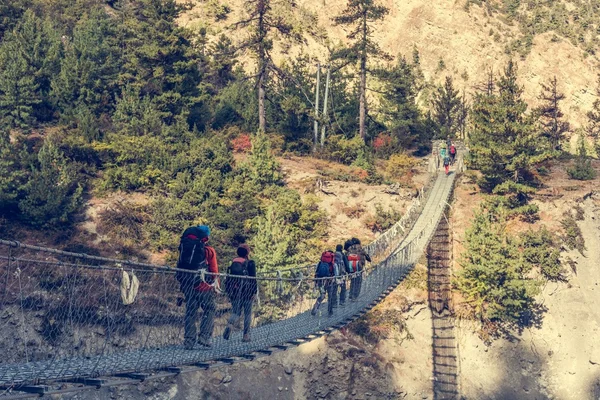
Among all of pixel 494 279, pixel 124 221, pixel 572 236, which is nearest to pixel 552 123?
pixel 572 236

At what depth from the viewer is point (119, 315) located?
22.2 m

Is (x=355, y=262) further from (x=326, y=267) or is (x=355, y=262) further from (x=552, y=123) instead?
(x=552, y=123)

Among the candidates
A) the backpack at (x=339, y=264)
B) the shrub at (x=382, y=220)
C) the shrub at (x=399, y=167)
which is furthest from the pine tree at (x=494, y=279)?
the backpack at (x=339, y=264)

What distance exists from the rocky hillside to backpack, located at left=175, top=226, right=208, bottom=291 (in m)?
47.8

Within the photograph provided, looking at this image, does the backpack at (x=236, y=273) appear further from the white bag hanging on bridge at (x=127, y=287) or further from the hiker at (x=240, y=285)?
the white bag hanging on bridge at (x=127, y=287)

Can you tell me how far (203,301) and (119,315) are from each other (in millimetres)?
12177

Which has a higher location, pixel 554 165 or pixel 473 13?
pixel 473 13

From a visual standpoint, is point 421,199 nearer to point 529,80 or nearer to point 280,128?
point 280,128

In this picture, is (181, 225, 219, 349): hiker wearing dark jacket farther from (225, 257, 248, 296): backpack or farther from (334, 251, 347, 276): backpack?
(334, 251, 347, 276): backpack

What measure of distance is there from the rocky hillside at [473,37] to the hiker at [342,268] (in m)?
42.7

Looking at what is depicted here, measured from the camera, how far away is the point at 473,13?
63750mm

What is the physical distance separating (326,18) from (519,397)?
4123cm

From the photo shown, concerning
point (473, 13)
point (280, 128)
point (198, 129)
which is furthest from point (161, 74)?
point (473, 13)

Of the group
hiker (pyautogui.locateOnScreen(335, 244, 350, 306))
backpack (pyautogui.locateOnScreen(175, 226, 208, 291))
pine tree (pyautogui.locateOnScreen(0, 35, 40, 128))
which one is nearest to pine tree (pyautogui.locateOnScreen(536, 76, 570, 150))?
pine tree (pyautogui.locateOnScreen(0, 35, 40, 128))
